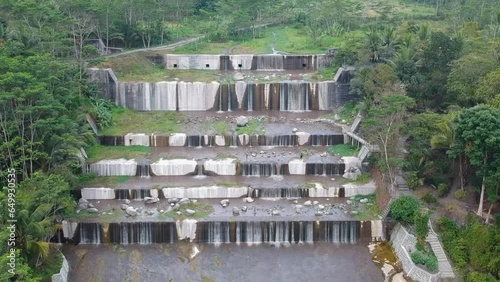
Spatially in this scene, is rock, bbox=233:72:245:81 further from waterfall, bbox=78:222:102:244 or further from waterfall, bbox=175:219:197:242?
waterfall, bbox=78:222:102:244

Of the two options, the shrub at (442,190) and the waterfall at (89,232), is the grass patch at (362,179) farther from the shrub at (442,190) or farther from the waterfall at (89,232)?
the waterfall at (89,232)

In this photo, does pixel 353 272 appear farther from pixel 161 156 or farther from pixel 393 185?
pixel 161 156

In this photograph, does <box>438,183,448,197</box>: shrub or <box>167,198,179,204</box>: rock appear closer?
<box>438,183,448,197</box>: shrub

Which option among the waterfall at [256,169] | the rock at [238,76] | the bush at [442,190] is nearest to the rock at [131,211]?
the waterfall at [256,169]

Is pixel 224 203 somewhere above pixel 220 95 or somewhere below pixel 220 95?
below

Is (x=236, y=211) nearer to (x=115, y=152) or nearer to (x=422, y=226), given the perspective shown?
(x=422, y=226)

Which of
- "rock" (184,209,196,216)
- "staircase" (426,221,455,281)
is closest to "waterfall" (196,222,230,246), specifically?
"rock" (184,209,196,216)

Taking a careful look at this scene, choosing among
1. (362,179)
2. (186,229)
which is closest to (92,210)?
(186,229)
